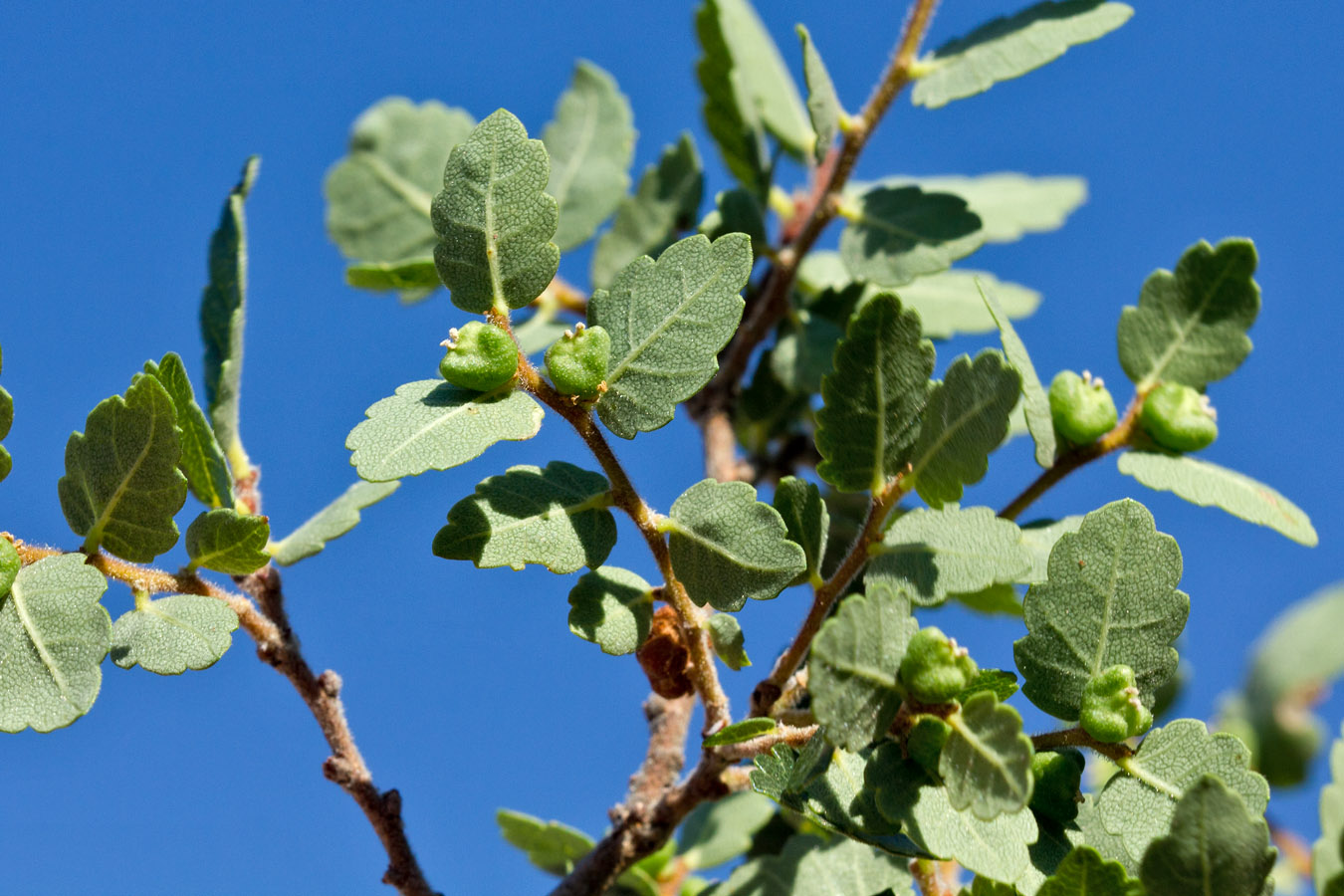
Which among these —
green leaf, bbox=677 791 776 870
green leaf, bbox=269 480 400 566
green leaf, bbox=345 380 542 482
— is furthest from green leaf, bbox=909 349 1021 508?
green leaf, bbox=677 791 776 870

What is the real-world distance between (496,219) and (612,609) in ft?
1.40

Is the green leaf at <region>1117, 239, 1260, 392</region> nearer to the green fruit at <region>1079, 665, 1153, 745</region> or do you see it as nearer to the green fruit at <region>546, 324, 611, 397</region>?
the green fruit at <region>1079, 665, 1153, 745</region>

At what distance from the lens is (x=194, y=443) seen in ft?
4.60

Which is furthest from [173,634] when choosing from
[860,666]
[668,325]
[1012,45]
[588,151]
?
[1012,45]

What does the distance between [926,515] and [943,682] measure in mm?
252

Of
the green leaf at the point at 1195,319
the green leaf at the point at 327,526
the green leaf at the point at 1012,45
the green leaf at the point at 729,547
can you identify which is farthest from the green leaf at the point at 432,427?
the green leaf at the point at 1012,45

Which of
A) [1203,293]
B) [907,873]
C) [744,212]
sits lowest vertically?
[907,873]

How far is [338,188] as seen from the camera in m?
2.30

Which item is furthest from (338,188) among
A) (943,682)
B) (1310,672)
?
(1310,672)

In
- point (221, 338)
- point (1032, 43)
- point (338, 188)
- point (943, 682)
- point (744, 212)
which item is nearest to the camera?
point (943, 682)

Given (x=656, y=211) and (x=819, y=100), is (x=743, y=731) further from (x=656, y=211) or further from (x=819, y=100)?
(x=656, y=211)

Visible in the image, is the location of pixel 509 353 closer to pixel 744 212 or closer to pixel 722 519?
pixel 722 519

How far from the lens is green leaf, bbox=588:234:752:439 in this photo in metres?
1.18

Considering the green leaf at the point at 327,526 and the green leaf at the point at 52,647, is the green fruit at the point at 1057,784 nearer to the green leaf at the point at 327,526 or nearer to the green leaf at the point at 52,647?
the green leaf at the point at 327,526
